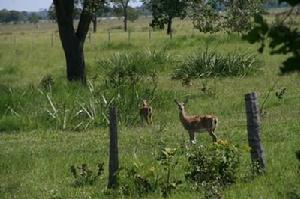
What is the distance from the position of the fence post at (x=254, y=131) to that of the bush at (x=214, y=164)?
16.2 inches

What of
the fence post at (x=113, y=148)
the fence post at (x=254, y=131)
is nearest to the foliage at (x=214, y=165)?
the fence post at (x=254, y=131)

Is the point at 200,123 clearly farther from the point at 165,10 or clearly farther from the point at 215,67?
the point at 215,67

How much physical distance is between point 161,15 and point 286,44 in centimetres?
1687

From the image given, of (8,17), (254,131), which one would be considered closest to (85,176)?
(254,131)

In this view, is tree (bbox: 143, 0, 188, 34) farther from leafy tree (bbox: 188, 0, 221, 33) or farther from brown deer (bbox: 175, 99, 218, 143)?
brown deer (bbox: 175, 99, 218, 143)

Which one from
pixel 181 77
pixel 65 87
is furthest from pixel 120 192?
pixel 181 77

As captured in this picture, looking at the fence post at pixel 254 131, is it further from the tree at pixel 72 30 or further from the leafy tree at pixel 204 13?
the tree at pixel 72 30

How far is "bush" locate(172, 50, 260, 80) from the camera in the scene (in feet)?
72.2

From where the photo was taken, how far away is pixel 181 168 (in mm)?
8477

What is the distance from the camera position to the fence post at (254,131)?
767 centimetres

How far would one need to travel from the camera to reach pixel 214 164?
7.18 m

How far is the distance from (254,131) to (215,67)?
1454 cm

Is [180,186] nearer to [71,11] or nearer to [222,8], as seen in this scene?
[71,11]

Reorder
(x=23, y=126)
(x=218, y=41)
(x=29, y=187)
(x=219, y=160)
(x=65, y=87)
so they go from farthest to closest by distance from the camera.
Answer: (x=218, y=41)
(x=65, y=87)
(x=23, y=126)
(x=29, y=187)
(x=219, y=160)
